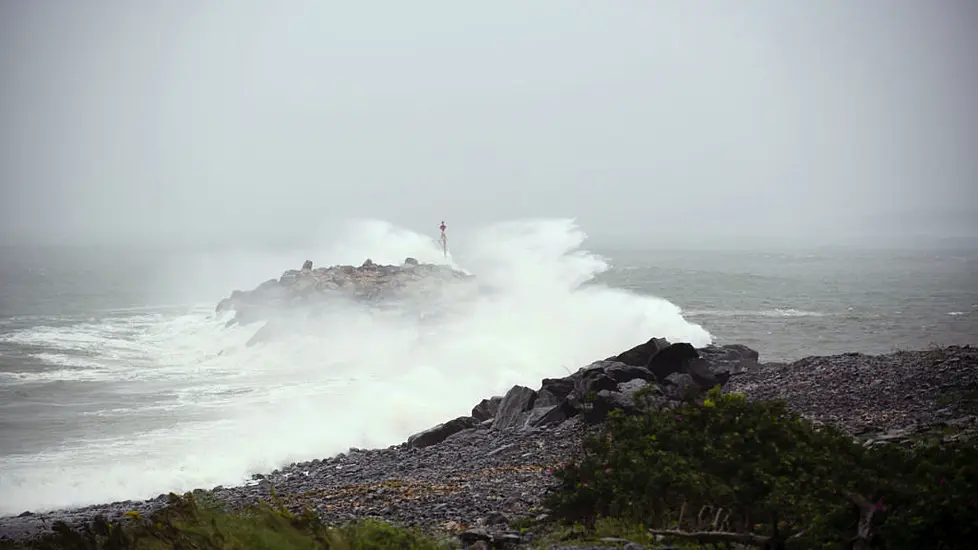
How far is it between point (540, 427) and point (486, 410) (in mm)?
3564

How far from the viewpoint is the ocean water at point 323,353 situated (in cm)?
2034

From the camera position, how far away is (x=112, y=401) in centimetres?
2617

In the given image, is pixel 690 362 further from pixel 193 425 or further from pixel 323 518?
pixel 193 425

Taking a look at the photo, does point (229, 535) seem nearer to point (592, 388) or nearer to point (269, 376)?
point (592, 388)

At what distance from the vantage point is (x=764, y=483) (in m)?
8.74

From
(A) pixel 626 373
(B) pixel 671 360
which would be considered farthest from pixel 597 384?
(B) pixel 671 360

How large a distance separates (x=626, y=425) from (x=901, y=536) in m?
4.21

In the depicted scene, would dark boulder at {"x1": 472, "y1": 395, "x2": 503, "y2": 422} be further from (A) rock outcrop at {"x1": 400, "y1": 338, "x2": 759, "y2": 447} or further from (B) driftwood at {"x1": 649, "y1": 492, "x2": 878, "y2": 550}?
(B) driftwood at {"x1": 649, "y1": 492, "x2": 878, "y2": 550}

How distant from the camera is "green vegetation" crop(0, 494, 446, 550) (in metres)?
8.80

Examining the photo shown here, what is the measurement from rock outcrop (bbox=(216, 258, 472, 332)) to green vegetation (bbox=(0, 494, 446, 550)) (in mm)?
32116

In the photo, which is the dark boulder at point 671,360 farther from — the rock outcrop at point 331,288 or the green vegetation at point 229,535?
the rock outcrop at point 331,288

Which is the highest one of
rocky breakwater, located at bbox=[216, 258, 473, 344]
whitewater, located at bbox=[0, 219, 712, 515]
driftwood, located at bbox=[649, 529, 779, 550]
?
rocky breakwater, located at bbox=[216, 258, 473, 344]

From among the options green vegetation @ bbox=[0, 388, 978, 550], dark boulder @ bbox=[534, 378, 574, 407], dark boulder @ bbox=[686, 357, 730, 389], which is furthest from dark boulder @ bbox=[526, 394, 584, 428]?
green vegetation @ bbox=[0, 388, 978, 550]

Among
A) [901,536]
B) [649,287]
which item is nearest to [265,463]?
[901,536]
